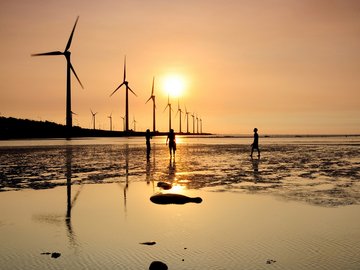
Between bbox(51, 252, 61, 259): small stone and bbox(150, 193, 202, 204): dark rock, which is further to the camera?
bbox(150, 193, 202, 204): dark rock

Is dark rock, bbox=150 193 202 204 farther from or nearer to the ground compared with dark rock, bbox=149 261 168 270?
farther from the ground

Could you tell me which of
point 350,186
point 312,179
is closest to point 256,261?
point 350,186

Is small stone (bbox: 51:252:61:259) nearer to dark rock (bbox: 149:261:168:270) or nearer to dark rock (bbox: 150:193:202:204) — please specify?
dark rock (bbox: 149:261:168:270)

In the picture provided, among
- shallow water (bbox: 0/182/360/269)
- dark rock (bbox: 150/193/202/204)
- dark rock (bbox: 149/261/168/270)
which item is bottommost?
shallow water (bbox: 0/182/360/269)

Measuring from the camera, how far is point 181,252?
26.9ft

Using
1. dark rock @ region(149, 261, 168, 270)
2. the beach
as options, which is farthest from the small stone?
dark rock @ region(149, 261, 168, 270)

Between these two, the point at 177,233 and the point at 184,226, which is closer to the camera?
the point at 177,233

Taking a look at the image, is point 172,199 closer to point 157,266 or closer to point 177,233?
point 177,233

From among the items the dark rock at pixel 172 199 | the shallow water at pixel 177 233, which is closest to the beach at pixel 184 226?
the shallow water at pixel 177 233

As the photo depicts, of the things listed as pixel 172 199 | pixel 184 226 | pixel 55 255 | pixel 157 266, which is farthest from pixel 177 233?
pixel 172 199

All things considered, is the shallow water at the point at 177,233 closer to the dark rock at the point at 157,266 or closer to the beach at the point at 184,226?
the beach at the point at 184,226

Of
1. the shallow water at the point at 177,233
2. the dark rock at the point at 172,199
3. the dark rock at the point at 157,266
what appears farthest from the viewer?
the dark rock at the point at 172,199

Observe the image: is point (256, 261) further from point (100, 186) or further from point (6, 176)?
point (6, 176)

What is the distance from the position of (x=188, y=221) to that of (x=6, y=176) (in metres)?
14.3
